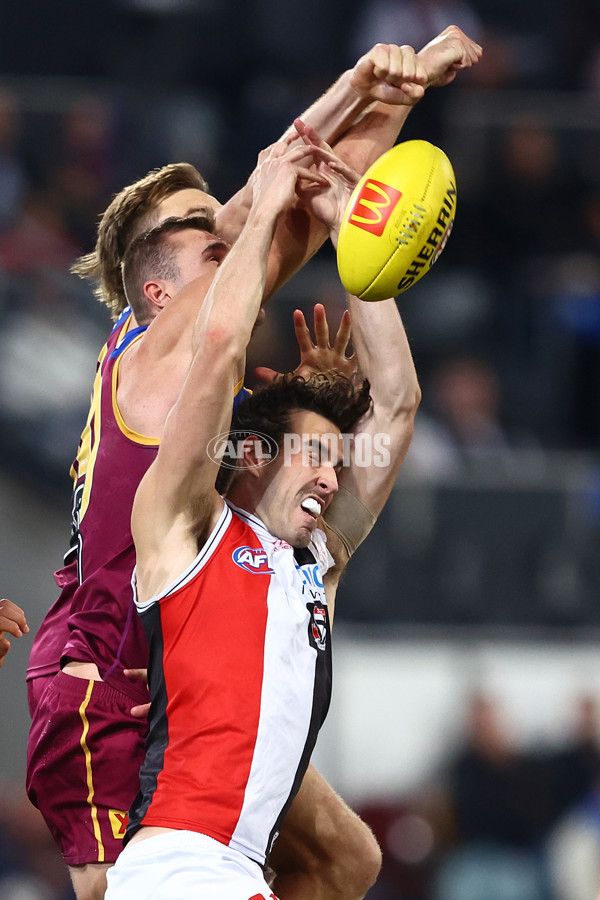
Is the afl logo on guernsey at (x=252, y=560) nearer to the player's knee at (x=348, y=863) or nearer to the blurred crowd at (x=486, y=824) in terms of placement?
the player's knee at (x=348, y=863)

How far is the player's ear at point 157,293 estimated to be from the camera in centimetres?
454

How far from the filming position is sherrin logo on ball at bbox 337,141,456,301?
12.6 feet

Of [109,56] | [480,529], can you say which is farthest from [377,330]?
[109,56]

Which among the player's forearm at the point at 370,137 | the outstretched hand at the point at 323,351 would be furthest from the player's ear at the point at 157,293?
the player's forearm at the point at 370,137

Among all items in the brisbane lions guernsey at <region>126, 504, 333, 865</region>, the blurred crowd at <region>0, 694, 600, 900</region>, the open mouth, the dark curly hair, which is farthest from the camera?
the blurred crowd at <region>0, 694, 600, 900</region>

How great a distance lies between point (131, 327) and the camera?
182 inches

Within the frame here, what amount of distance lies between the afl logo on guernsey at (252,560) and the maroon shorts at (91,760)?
0.67 metres

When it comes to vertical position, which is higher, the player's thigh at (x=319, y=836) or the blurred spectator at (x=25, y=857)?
the player's thigh at (x=319, y=836)

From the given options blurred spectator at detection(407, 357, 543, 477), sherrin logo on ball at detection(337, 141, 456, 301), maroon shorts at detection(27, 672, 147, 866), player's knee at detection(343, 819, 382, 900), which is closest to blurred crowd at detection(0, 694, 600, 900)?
blurred spectator at detection(407, 357, 543, 477)

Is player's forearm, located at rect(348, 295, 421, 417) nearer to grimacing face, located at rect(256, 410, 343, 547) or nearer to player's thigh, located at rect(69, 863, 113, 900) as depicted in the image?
grimacing face, located at rect(256, 410, 343, 547)

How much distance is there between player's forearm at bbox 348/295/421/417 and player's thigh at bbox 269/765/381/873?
1.29 meters

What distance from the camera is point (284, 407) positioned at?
4145 mm

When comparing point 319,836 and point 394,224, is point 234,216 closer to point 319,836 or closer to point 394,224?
point 394,224

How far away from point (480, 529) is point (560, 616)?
0.80m
